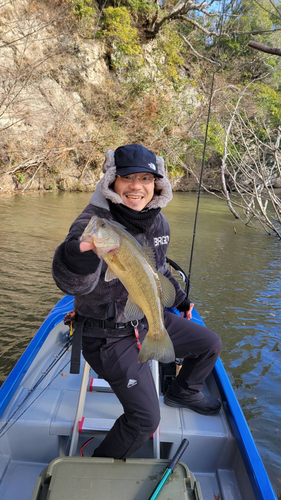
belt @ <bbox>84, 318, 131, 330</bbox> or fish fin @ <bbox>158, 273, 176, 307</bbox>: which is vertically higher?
fish fin @ <bbox>158, 273, 176, 307</bbox>

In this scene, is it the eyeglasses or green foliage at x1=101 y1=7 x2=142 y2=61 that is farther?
green foliage at x1=101 y1=7 x2=142 y2=61

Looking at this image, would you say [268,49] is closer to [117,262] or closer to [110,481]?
[117,262]

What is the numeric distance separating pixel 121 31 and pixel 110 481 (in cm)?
2485

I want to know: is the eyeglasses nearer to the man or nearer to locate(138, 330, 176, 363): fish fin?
the man

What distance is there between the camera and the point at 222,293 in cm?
743

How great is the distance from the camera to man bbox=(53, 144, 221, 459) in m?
2.00

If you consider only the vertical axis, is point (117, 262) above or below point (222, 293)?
above

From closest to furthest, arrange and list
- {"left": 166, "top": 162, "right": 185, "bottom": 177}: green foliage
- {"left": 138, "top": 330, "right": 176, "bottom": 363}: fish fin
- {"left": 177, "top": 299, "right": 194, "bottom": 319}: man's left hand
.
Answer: {"left": 138, "top": 330, "right": 176, "bottom": 363}: fish fin, {"left": 177, "top": 299, "right": 194, "bottom": 319}: man's left hand, {"left": 166, "top": 162, "right": 185, "bottom": 177}: green foliage

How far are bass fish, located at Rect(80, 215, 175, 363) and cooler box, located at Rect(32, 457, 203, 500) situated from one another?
2.08 ft

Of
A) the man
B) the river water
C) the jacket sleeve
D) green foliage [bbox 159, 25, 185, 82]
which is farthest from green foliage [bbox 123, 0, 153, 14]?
the jacket sleeve

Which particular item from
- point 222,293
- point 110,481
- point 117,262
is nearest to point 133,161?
point 117,262

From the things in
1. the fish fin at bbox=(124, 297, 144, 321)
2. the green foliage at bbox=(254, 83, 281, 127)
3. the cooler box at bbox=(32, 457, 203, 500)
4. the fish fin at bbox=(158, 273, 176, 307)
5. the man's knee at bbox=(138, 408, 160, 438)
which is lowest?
the cooler box at bbox=(32, 457, 203, 500)

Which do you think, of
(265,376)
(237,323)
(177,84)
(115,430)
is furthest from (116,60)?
(115,430)

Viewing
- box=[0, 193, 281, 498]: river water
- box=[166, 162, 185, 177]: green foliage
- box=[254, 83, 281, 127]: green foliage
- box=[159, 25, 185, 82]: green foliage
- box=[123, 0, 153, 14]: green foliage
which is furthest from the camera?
box=[166, 162, 185, 177]: green foliage
